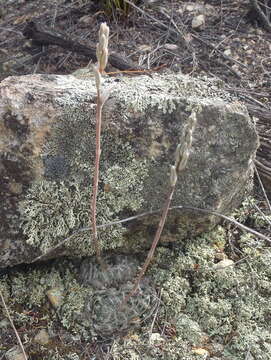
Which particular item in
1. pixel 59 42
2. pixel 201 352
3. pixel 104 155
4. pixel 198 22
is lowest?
pixel 201 352

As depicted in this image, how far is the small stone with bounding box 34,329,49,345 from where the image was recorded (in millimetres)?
2074

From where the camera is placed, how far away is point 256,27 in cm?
390

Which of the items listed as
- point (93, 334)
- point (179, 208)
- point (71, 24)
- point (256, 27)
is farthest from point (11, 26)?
point (93, 334)

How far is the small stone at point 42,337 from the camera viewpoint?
6.81 feet

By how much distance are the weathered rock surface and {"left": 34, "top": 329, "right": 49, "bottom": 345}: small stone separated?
0.35m

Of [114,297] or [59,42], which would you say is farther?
[59,42]

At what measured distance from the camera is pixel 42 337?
209 cm

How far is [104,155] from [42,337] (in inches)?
35.7

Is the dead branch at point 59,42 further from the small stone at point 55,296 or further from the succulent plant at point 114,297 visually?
the small stone at point 55,296

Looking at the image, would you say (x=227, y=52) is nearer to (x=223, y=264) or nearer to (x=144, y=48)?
(x=144, y=48)

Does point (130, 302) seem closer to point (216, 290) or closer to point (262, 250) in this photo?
point (216, 290)

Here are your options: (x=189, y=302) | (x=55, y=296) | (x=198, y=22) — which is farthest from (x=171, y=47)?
(x=55, y=296)

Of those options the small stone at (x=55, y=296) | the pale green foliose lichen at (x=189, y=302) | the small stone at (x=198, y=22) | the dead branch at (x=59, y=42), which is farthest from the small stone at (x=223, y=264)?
the small stone at (x=198, y=22)

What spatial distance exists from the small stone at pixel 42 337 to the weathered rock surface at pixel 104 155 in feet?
1.14
